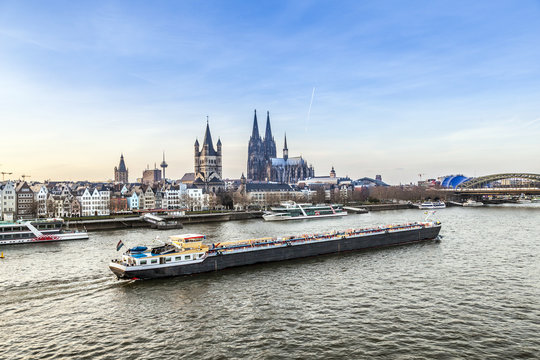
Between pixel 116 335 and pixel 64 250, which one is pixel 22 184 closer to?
pixel 64 250

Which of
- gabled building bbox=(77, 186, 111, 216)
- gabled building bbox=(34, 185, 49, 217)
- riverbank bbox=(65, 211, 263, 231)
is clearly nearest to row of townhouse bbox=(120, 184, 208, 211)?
gabled building bbox=(77, 186, 111, 216)

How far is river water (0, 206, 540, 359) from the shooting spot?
1683 centimetres

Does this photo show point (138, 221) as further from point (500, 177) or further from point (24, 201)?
point (500, 177)

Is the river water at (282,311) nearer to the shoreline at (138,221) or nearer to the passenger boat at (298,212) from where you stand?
the shoreline at (138,221)

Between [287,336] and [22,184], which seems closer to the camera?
[287,336]

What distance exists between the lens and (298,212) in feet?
282

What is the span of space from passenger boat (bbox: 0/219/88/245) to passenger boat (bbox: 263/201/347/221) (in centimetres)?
4029

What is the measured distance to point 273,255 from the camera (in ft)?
115

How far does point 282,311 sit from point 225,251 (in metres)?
11.8

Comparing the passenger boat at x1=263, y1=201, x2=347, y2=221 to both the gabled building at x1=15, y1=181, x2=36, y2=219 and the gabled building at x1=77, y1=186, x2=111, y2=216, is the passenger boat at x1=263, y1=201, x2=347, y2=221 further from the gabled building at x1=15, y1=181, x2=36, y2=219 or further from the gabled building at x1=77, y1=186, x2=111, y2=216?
the gabled building at x1=15, y1=181, x2=36, y2=219

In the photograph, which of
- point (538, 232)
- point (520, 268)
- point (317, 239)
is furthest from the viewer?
point (538, 232)

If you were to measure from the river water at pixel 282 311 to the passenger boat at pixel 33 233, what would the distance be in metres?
14.1

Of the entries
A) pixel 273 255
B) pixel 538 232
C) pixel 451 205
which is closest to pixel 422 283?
pixel 273 255

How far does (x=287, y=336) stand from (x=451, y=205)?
5723 inches
